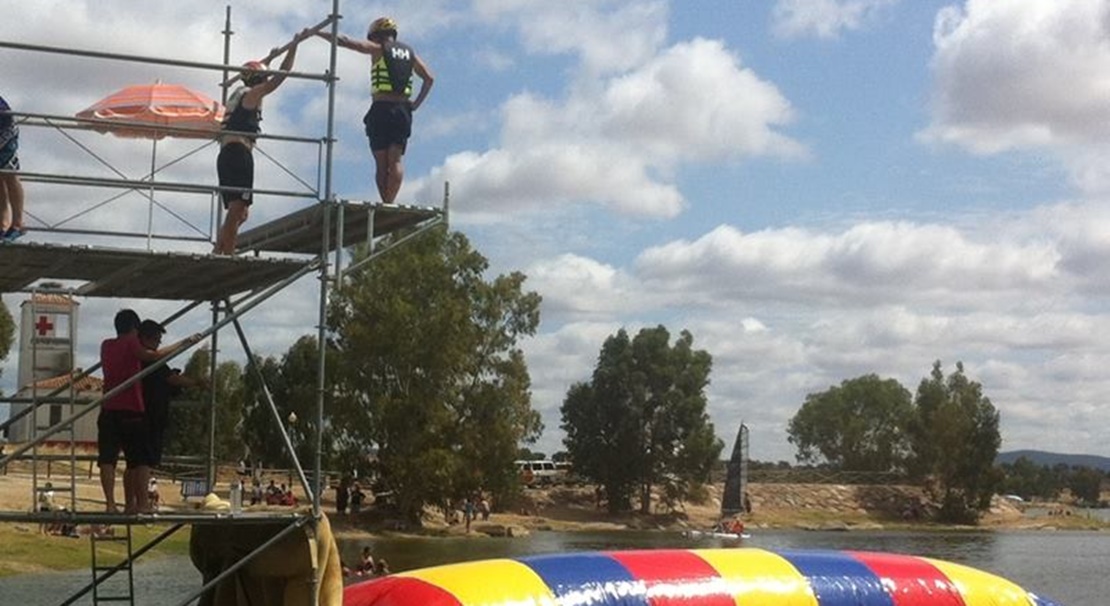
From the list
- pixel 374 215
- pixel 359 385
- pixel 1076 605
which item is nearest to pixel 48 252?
pixel 374 215

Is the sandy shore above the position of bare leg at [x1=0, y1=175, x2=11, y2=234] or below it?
below

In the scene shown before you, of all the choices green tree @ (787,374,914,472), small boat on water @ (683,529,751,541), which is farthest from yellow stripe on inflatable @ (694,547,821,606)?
green tree @ (787,374,914,472)

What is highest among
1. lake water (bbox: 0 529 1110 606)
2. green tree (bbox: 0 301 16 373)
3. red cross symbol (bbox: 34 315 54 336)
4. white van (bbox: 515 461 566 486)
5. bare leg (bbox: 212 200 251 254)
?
green tree (bbox: 0 301 16 373)

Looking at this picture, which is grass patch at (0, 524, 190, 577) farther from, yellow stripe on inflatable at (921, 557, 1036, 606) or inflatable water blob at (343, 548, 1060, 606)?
yellow stripe on inflatable at (921, 557, 1036, 606)

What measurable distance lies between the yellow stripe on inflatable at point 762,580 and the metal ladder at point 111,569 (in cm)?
522

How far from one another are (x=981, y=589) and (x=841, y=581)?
166 centimetres

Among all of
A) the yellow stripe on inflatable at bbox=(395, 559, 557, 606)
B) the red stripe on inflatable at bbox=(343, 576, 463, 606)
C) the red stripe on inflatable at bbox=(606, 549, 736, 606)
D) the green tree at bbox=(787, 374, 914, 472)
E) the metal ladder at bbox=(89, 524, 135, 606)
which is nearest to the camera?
the red stripe on inflatable at bbox=(343, 576, 463, 606)

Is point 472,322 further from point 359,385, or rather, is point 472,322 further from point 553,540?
point 553,540

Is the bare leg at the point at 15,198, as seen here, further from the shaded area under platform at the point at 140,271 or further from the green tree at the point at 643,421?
the green tree at the point at 643,421

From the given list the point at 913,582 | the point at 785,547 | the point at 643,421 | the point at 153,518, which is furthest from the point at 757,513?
the point at 153,518

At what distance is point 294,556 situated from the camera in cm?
1286

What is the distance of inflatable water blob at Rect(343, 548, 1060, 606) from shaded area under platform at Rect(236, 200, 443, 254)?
303 centimetres

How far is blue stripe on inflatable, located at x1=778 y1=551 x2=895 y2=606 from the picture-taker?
14.0m

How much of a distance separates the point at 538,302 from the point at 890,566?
59.9 meters
